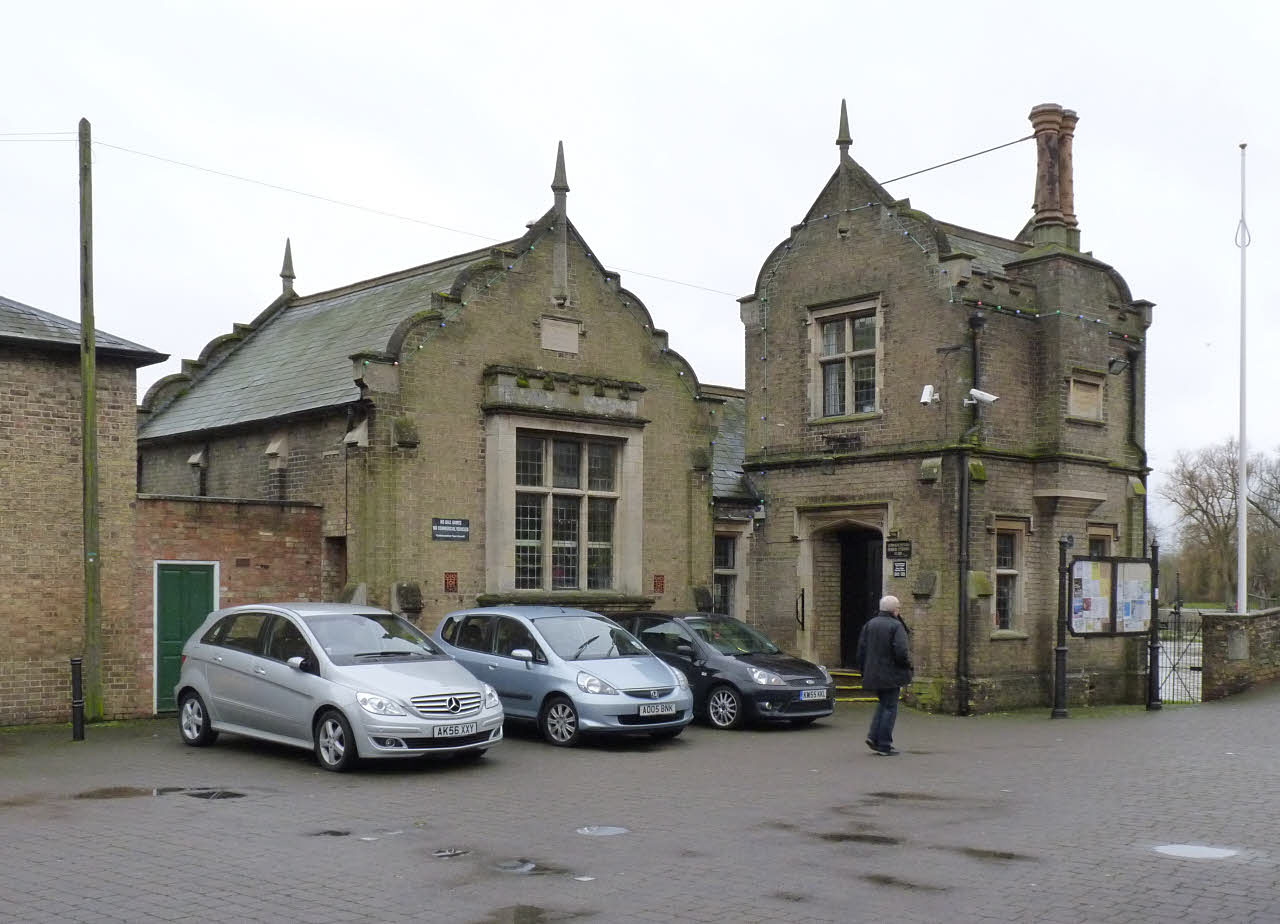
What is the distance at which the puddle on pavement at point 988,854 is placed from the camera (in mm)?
8977

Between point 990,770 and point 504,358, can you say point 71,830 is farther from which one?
point 504,358

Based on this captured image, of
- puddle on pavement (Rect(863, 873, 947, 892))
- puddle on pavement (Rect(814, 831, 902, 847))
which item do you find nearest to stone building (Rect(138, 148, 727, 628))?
puddle on pavement (Rect(814, 831, 902, 847))

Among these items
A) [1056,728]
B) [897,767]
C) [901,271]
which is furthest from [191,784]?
[901,271]

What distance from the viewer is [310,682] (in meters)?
13.1

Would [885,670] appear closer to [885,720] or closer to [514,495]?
[885,720]

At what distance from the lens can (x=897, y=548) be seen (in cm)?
2227

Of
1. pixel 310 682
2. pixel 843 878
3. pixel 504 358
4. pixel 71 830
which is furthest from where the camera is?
pixel 504 358

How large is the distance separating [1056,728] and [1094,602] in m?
A: 3.59

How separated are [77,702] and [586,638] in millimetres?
5913

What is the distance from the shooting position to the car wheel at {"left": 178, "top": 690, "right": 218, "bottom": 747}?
47.7ft

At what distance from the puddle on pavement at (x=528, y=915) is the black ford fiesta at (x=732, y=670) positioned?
9.76m

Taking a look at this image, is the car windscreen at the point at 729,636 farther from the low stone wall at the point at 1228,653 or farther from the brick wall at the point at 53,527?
the low stone wall at the point at 1228,653

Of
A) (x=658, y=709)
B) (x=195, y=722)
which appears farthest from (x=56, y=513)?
→ (x=658, y=709)

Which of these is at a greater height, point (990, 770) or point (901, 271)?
point (901, 271)
